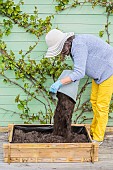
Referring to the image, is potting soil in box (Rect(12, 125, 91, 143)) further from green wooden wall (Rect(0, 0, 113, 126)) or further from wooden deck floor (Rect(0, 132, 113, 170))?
green wooden wall (Rect(0, 0, 113, 126))

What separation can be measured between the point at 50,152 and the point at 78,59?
37.3 inches

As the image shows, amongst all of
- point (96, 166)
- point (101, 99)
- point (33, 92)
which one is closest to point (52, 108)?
point (33, 92)

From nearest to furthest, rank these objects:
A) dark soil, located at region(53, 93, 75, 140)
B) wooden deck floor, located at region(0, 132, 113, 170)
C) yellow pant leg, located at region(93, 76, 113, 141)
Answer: wooden deck floor, located at region(0, 132, 113, 170)
dark soil, located at region(53, 93, 75, 140)
yellow pant leg, located at region(93, 76, 113, 141)

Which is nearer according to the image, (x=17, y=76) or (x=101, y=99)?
(x=101, y=99)

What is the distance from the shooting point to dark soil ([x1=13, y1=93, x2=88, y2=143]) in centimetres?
408

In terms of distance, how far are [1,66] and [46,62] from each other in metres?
0.52

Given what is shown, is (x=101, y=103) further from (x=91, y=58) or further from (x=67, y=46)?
(x=67, y=46)

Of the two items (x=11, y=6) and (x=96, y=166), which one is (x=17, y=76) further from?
(x=96, y=166)

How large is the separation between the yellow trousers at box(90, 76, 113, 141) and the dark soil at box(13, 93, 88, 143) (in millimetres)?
200

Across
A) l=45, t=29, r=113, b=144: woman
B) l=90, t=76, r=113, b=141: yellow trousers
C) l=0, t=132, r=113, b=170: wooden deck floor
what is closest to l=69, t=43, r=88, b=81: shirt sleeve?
l=45, t=29, r=113, b=144: woman

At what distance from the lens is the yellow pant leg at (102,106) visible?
4.23 metres

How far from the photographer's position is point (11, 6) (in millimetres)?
4527

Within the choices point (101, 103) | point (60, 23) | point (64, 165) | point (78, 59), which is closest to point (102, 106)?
point (101, 103)

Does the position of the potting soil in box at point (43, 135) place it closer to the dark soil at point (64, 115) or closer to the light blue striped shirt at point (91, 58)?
the dark soil at point (64, 115)
